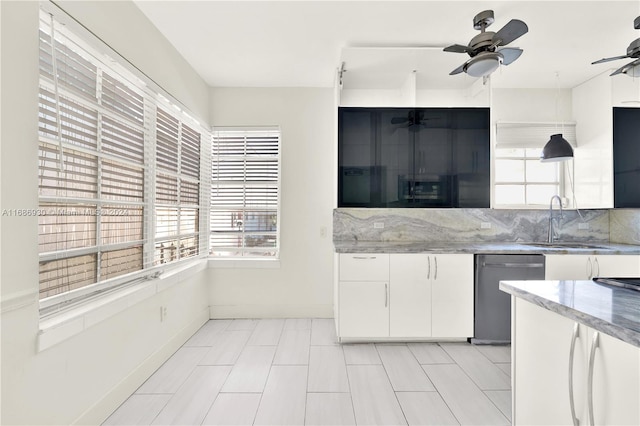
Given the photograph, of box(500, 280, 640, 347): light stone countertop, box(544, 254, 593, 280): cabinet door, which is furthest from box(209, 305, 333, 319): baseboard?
box(500, 280, 640, 347): light stone countertop

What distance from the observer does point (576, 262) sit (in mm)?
2867

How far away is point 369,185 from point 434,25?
1.51 m

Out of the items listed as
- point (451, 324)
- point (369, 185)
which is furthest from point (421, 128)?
point (451, 324)

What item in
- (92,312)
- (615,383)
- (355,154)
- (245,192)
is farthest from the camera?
(245,192)

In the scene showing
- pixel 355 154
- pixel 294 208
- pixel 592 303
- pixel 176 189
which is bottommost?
pixel 592 303

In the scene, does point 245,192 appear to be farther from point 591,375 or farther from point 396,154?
point 591,375

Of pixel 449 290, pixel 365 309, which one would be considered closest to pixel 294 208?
pixel 365 309

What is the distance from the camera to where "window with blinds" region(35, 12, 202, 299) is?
1519mm

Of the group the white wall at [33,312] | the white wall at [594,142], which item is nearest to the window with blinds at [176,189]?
the white wall at [33,312]

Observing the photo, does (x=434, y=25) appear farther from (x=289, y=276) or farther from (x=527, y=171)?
(x=289, y=276)

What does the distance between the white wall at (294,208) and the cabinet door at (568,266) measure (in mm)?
2188

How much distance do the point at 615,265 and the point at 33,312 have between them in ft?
14.2

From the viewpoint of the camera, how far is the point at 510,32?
1940 millimetres

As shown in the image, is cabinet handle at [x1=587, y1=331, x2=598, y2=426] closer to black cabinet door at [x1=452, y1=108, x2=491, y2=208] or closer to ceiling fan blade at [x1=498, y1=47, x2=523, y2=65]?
ceiling fan blade at [x1=498, y1=47, x2=523, y2=65]
